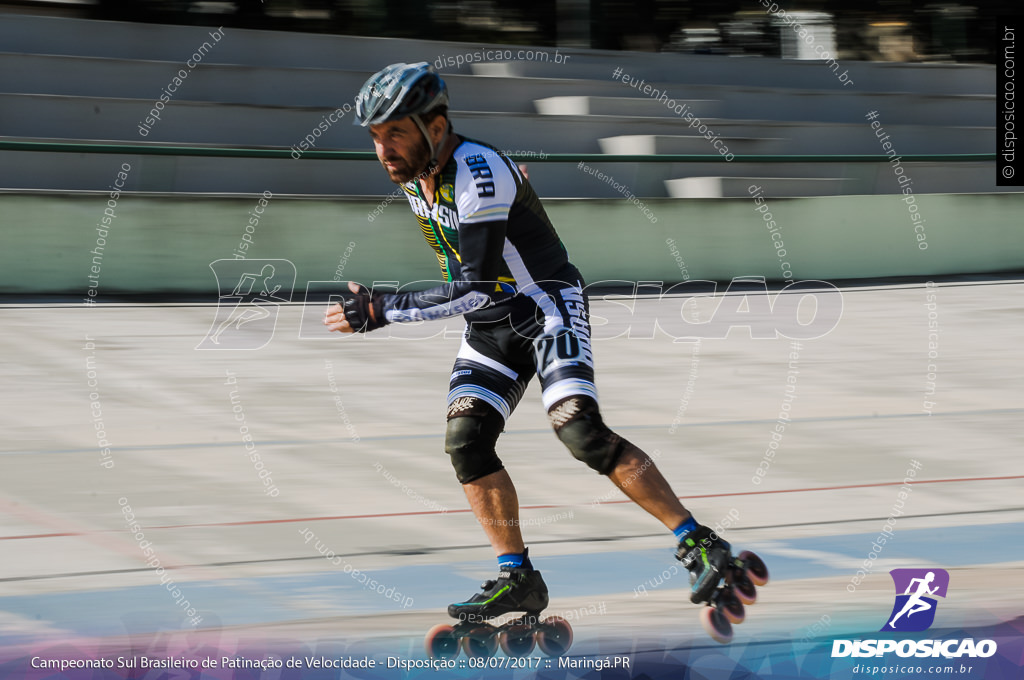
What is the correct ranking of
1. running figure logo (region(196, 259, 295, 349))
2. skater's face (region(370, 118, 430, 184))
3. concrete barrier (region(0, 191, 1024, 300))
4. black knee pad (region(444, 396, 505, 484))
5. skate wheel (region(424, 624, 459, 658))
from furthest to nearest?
concrete barrier (region(0, 191, 1024, 300)) < running figure logo (region(196, 259, 295, 349)) < black knee pad (region(444, 396, 505, 484)) < skater's face (region(370, 118, 430, 184)) < skate wheel (region(424, 624, 459, 658))

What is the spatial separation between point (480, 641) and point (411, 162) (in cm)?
154

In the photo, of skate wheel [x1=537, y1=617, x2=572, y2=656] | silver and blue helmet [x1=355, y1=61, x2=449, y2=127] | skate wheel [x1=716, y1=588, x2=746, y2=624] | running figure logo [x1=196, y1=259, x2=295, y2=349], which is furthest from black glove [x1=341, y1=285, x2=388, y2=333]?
running figure logo [x1=196, y1=259, x2=295, y2=349]

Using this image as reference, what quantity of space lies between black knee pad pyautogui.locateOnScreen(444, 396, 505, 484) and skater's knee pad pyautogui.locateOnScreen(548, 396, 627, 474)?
22 cm

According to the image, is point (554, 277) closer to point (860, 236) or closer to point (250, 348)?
point (250, 348)

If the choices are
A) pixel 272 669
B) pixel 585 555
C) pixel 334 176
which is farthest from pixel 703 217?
pixel 272 669

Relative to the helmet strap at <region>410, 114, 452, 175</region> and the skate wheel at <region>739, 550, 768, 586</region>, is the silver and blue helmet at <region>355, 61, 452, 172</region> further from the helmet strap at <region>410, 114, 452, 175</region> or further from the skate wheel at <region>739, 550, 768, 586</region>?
the skate wheel at <region>739, 550, 768, 586</region>

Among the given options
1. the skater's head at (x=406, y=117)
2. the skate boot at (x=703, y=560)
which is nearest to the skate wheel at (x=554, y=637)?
the skate boot at (x=703, y=560)

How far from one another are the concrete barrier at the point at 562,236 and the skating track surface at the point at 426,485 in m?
1.32

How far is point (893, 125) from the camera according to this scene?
719 inches

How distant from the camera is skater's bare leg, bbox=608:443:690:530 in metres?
3.90

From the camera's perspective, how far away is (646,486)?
392cm

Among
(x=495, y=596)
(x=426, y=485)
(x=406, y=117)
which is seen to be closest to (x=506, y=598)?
(x=495, y=596)

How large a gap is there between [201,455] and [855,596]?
351 cm

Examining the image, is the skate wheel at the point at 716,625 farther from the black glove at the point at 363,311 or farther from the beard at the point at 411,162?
the beard at the point at 411,162
